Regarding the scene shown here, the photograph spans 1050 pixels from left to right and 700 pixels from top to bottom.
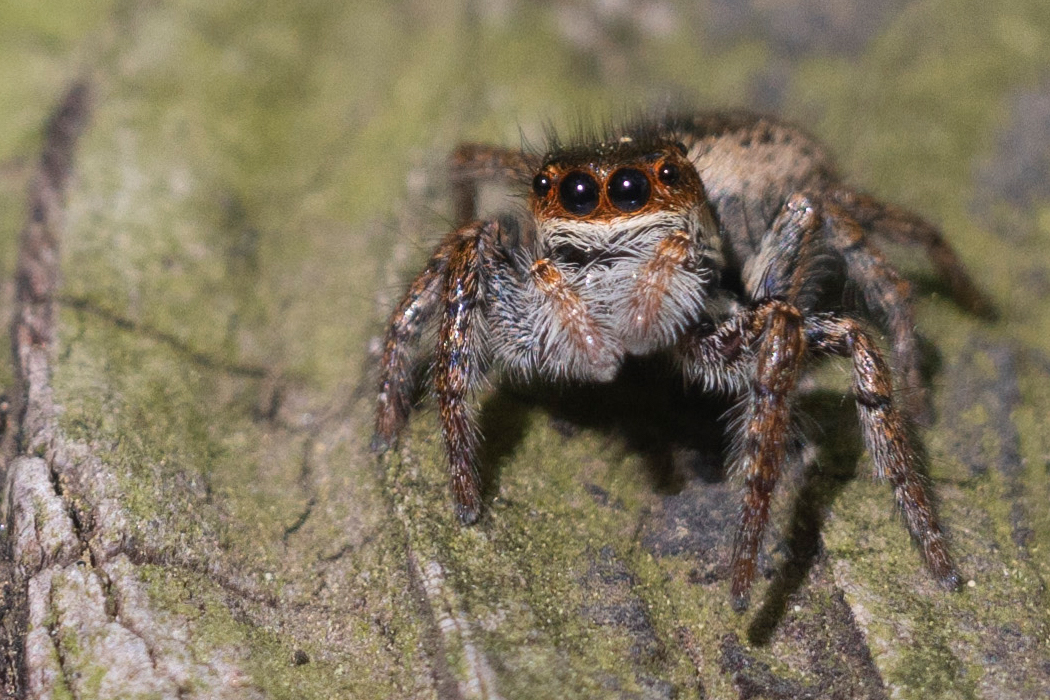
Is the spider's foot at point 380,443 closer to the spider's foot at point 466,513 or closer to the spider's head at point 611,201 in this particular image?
the spider's foot at point 466,513

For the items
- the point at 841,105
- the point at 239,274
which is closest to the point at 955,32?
the point at 841,105

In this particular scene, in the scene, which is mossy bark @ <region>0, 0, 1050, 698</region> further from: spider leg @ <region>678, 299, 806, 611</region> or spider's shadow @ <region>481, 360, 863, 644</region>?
spider leg @ <region>678, 299, 806, 611</region>

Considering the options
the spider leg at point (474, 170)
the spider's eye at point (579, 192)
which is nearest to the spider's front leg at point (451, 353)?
the spider's eye at point (579, 192)

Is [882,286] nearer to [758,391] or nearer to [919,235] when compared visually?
[919,235]

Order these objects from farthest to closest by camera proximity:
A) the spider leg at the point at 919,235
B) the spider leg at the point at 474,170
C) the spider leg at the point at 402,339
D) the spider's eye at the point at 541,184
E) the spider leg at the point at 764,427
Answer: the spider leg at the point at 474,170, the spider leg at the point at 919,235, the spider leg at the point at 402,339, the spider's eye at the point at 541,184, the spider leg at the point at 764,427

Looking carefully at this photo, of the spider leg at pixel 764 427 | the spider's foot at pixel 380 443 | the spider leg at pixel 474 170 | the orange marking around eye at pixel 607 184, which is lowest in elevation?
the spider's foot at pixel 380 443

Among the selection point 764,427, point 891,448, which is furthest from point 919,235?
point 764,427
